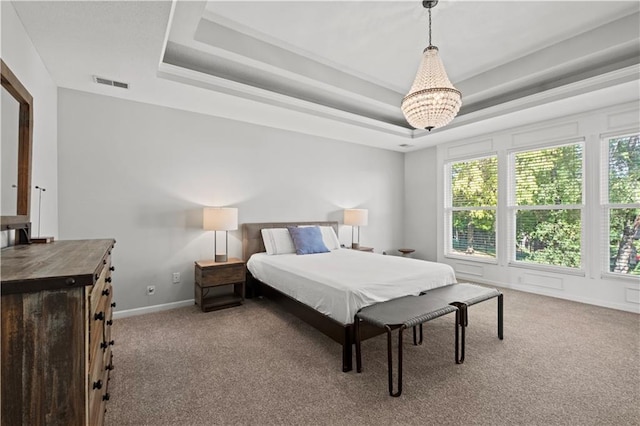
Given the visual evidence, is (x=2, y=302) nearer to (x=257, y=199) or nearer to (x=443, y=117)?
(x=443, y=117)

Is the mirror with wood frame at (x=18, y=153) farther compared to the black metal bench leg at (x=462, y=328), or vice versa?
the black metal bench leg at (x=462, y=328)

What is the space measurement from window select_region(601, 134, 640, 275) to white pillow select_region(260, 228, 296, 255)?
4193 mm

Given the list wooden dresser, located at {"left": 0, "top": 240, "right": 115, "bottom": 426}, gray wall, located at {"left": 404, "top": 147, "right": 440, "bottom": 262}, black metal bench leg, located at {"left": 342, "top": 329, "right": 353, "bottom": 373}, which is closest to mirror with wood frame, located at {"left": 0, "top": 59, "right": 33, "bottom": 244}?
wooden dresser, located at {"left": 0, "top": 240, "right": 115, "bottom": 426}

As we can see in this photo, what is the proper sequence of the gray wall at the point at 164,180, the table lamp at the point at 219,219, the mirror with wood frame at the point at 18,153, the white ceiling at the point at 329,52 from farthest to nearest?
the table lamp at the point at 219,219, the gray wall at the point at 164,180, the white ceiling at the point at 329,52, the mirror with wood frame at the point at 18,153

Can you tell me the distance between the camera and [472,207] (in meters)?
5.29

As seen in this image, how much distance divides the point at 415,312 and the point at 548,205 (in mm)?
3504

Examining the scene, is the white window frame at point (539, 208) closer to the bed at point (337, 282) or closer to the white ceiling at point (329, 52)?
the white ceiling at point (329, 52)

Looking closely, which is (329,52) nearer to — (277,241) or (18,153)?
(277,241)

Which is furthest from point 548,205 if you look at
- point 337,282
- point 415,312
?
point 337,282

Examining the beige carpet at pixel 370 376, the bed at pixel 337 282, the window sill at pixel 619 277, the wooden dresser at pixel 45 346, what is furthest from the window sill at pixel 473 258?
the wooden dresser at pixel 45 346

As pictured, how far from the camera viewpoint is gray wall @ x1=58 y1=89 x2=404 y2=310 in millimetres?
3238

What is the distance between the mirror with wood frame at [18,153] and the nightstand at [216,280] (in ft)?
5.86

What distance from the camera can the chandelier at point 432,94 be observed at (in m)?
2.58

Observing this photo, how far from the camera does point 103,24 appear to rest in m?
2.12
